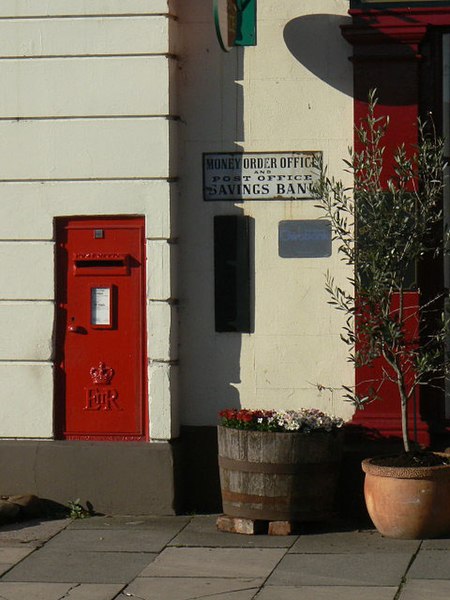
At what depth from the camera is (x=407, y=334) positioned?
29.7ft

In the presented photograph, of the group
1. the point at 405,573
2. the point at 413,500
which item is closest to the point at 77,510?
the point at 413,500

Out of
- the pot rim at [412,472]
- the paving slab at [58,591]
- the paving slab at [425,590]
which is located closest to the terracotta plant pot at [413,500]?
the pot rim at [412,472]

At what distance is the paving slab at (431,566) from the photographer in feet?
24.3

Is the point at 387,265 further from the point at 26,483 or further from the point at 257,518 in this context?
the point at 26,483

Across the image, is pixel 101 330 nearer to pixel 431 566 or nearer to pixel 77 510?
pixel 77 510

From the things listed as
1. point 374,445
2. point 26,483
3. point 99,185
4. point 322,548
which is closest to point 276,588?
point 322,548

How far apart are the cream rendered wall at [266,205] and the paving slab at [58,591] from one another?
2.25 m

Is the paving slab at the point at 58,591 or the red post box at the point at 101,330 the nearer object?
the paving slab at the point at 58,591

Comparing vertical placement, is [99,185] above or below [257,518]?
above

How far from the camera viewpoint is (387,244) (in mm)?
8391

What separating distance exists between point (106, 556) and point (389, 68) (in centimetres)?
401

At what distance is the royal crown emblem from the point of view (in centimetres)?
937

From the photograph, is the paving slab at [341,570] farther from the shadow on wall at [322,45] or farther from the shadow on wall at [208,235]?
the shadow on wall at [322,45]

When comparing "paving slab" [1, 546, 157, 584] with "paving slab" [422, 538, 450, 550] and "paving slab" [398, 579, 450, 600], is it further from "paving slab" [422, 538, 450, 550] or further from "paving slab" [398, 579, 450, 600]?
"paving slab" [422, 538, 450, 550]
